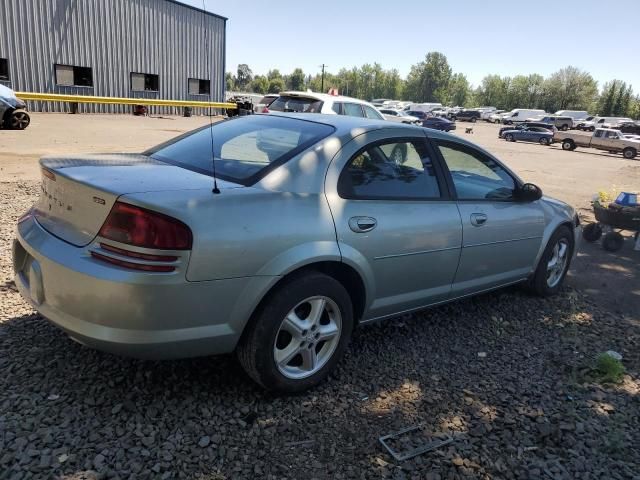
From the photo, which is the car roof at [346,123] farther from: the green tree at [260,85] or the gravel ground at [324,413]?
the green tree at [260,85]

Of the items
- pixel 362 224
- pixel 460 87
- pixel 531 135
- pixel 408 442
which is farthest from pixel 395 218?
pixel 460 87

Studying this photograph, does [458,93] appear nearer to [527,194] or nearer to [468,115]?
[468,115]

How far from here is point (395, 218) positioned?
3.29 m

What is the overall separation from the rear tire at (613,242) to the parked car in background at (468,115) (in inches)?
2483

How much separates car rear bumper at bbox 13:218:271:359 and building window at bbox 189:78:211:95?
30.6 m

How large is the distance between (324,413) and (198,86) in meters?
31.6

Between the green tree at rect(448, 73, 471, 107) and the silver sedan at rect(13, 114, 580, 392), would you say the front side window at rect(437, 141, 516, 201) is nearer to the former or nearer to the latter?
the silver sedan at rect(13, 114, 580, 392)

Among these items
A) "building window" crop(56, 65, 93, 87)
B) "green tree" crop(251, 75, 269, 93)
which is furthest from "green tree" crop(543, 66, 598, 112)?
"building window" crop(56, 65, 93, 87)

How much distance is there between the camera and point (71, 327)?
2506 millimetres

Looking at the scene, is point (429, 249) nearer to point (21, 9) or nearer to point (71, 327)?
point (71, 327)

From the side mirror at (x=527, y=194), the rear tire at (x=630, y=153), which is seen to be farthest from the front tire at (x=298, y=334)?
the rear tire at (x=630, y=153)

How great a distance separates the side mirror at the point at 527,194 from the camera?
171 inches

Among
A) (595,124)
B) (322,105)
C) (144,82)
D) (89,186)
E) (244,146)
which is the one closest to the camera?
(89,186)

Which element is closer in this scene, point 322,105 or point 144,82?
point 322,105
